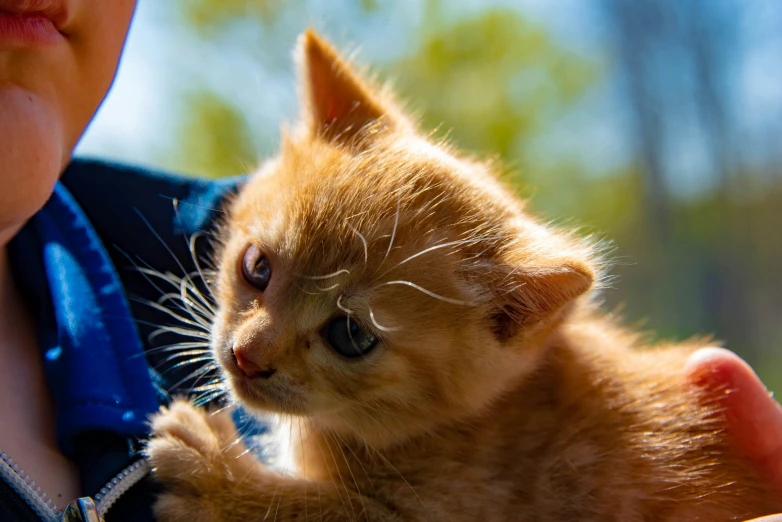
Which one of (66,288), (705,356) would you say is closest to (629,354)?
(705,356)

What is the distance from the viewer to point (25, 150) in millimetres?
851

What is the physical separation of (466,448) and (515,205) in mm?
554

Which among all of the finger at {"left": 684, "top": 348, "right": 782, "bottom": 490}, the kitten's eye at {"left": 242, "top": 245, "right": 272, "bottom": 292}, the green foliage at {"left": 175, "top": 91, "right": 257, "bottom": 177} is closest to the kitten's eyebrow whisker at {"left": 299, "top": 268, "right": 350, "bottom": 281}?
the kitten's eye at {"left": 242, "top": 245, "right": 272, "bottom": 292}

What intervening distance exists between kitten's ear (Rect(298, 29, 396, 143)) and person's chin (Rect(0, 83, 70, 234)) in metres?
0.66

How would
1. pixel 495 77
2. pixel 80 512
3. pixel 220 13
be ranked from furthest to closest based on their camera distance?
1. pixel 495 77
2. pixel 220 13
3. pixel 80 512

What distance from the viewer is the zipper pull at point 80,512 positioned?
83 centimetres

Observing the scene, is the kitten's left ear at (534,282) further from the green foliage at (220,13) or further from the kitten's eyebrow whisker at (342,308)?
the green foliage at (220,13)

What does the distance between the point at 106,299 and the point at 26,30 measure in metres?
0.48

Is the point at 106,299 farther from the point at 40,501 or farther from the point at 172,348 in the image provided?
the point at 40,501

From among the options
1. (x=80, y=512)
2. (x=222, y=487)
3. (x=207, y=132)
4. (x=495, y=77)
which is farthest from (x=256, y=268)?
(x=495, y=77)

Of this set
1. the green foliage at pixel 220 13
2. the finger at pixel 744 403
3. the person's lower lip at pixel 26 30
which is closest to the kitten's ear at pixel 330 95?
the person's lower lip at pixel 26 30

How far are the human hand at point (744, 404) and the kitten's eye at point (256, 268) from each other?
0.95 meters

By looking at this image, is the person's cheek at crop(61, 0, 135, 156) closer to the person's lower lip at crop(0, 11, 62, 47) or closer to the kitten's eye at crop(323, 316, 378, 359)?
the person's lower lip at crop(0, 11, 62, 47)

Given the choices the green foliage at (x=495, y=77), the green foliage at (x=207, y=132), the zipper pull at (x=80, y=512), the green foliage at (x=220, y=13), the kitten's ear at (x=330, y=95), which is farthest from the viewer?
the green foliage at (x=495, y=77)
